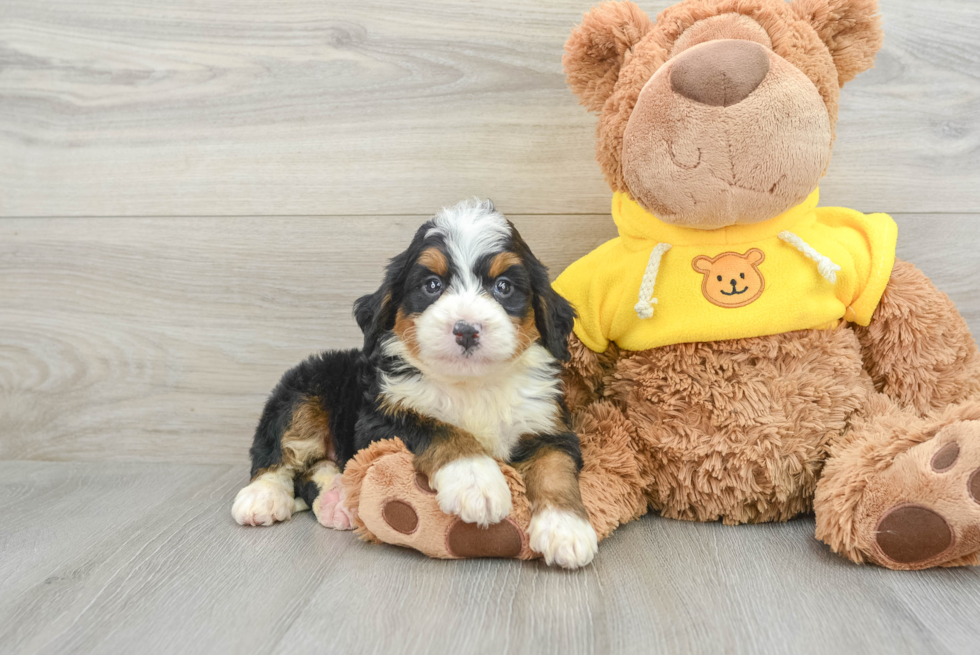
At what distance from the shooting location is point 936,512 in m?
1.29

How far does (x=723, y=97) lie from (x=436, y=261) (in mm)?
659

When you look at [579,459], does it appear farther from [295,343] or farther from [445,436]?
[295,343]

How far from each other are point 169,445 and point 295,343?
57 cm

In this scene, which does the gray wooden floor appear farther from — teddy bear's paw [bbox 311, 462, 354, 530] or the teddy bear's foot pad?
the teddy bear's foot pad

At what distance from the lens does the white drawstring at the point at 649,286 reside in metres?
1.60

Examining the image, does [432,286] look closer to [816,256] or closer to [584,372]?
[584,372]

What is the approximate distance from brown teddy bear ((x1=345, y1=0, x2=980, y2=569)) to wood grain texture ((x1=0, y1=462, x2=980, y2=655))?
0.07 meters

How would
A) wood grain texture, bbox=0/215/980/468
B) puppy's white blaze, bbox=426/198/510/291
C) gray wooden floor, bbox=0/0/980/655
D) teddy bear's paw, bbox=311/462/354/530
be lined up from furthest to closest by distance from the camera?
1. wood grain texture, bbox=0/215/980/468
2. gray wooden floor, bbox=0/0/980/655
3. teddy bear's paw, bbox=311/462/354/530
4. puppy's white blaze, bbox=426/198/510/291

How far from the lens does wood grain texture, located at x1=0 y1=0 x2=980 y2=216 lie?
2033mm

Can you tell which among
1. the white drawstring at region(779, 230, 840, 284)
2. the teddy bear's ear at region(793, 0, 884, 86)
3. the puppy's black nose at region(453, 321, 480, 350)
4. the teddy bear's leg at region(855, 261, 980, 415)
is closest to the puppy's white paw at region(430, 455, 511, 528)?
the puppy's black nose at region(453, 321, 480, 350)

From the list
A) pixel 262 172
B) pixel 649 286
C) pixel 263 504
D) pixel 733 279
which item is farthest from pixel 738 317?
pixel 262 172

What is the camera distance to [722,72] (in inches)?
55.2

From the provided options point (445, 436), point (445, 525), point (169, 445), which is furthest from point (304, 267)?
point (445, 525)

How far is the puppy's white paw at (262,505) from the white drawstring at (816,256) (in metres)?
1.35
